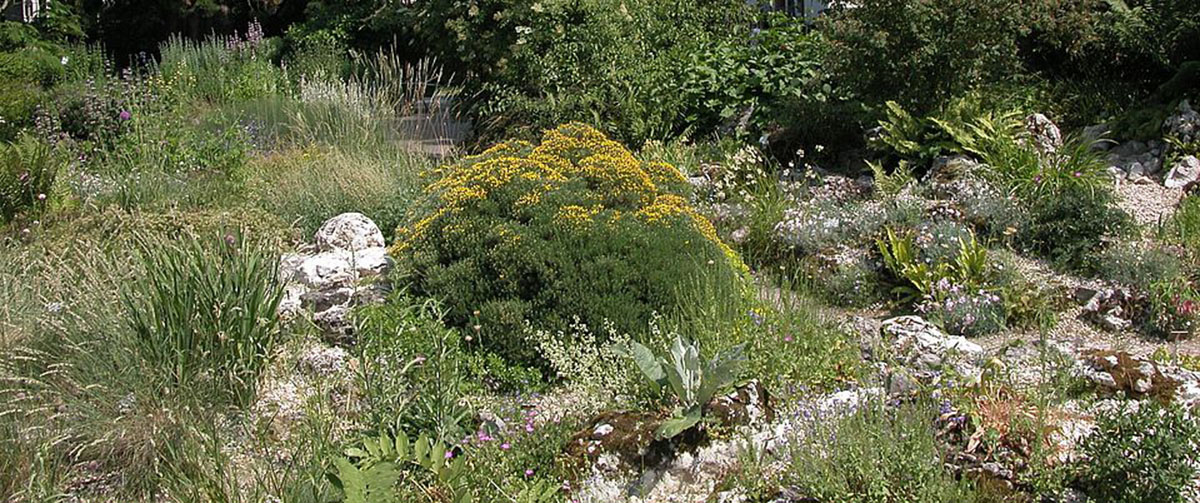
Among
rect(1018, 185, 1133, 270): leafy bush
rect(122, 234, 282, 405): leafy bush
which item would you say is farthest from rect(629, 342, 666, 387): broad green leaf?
rect(1018, 185, 1133, 270): leafy bush

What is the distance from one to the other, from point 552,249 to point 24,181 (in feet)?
11.7

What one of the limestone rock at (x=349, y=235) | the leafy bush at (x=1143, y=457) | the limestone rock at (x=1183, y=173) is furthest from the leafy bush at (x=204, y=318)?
the limestone rock at (x=1183, y=173)

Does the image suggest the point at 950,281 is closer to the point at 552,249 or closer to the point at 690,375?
the point at 552,249

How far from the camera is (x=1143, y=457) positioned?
10.5 feet

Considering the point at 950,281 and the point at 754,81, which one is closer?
the point at 950,281

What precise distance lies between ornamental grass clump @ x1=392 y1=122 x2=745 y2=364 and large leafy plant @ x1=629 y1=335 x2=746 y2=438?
739mm

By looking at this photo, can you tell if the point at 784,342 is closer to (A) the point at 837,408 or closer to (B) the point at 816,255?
(A) the point at 837,408

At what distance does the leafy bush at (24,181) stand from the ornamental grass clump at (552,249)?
2.73m

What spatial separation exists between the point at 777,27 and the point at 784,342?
Answer: 594 cm

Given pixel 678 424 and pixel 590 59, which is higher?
pixel 590 59

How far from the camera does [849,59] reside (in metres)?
7.58

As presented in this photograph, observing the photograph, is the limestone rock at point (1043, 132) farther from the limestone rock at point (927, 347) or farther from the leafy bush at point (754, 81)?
the limestone rock at point (927, 347)

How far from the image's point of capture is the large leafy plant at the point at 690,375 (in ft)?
12.4

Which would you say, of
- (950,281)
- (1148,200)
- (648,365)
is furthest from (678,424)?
(1148,200)
